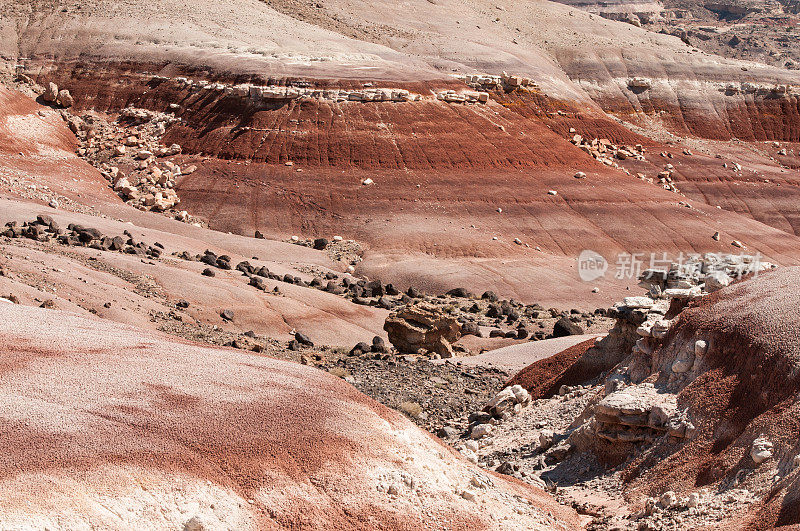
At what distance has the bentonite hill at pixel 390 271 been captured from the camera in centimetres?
1027

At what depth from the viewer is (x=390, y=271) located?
4016 cm

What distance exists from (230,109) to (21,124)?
11683 millimetres

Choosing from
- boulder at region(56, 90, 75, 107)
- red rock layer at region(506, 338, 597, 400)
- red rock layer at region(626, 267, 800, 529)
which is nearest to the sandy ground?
red rock layer at region(506, 338, 597, 400)

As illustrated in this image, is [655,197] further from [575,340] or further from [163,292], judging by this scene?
[163,292]

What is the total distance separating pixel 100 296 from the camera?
22.8 meters

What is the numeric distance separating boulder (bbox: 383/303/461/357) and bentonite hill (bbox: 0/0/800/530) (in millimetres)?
101

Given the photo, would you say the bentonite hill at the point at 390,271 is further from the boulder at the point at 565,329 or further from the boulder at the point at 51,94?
the boulder at the point at 51,94

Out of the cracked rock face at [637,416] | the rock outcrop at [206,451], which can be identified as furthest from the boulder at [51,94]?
the cracked rock face at [637,416]

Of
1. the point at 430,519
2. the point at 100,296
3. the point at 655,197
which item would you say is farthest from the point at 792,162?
the point at 430,519

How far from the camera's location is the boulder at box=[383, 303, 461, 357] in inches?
1019

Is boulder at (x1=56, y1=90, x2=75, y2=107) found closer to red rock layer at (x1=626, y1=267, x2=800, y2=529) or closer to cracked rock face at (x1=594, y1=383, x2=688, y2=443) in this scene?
cracked rock face at (x1=594, y1=383, x2=688, y2=443)

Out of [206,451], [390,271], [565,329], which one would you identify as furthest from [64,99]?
[206,451]

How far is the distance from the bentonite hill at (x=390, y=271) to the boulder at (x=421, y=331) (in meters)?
0.10

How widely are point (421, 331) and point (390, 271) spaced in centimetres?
1442
